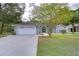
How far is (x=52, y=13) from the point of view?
2.82 metres

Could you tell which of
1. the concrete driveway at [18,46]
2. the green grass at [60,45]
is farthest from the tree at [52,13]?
the concrete driveway at [18,46]

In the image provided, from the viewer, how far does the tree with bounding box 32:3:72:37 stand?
2799mm

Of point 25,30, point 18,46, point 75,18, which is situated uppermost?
point 75,18

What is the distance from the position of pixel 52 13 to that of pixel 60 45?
1.48 ft

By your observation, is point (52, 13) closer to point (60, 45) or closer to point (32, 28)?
point (32, 28)

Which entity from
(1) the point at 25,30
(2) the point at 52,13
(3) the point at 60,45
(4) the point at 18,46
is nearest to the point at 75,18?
(2) the point at 52,13

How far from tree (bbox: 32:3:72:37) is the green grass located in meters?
0.14

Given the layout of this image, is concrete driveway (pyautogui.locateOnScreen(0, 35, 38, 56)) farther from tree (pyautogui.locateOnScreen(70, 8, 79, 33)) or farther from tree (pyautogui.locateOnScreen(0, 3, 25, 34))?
tree (pyautogui.locateOnScreen(70, 8, 79, 33))

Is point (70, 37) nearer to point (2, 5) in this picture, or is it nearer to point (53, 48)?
point (53, 48)

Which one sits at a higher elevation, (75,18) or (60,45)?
(75,18)

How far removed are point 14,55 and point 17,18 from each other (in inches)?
20.0

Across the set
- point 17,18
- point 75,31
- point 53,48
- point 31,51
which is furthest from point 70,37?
point 17,18

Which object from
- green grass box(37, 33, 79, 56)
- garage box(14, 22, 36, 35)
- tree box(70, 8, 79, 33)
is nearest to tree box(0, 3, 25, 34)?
garage box(14, 22, 36, 35)

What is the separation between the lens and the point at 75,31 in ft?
9.17
